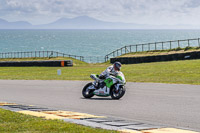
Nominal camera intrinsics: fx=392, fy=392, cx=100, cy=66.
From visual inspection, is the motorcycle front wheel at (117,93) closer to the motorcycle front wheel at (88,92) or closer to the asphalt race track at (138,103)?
the asphalt race track at (138,103)

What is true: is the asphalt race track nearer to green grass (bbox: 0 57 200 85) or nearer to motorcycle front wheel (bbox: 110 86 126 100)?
A: motorcycle front wheel (bbox: 110 86 126 100)

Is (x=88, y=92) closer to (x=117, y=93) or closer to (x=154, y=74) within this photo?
(x=117, y=93)

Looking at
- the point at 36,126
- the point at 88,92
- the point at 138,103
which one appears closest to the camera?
the point at 36,126

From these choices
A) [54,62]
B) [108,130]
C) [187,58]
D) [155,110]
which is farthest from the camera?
[54,62]

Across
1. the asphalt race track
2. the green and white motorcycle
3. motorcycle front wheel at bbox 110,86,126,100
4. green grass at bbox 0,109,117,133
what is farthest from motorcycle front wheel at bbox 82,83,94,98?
green grass at bbox 0,109,117,133

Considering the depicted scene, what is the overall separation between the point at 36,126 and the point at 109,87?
18.4 ft

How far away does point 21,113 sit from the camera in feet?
33.8

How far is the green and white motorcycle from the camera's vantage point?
13.2 metres

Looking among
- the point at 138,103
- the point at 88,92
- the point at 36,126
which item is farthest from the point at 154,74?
the point at 36,126

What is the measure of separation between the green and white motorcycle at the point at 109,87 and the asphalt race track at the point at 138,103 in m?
0.24

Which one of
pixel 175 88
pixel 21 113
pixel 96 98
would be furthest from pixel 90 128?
pixel 175 88

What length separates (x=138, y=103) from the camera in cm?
1265

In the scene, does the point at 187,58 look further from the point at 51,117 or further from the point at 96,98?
the point at 51,117

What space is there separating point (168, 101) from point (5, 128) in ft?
20.3
